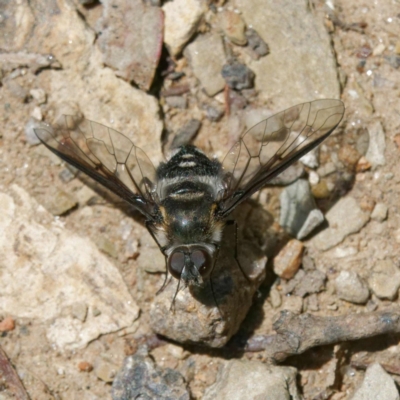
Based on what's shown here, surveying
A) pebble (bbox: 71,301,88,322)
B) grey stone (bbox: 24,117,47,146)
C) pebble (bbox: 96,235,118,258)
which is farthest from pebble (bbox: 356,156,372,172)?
grey stone (bbox: 24,117,47,146)

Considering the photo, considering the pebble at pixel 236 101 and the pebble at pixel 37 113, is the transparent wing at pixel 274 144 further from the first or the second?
the pebble at pixel 37 113

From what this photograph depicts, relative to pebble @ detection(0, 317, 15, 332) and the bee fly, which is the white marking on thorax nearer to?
the bee fly

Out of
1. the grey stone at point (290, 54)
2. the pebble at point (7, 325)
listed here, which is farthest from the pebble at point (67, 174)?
the grey stone at point (290, 54)

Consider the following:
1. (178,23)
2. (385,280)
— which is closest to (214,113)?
(178,23)

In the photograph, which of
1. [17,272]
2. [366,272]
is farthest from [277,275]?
[17,272]

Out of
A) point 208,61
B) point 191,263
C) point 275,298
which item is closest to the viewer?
point 191,263

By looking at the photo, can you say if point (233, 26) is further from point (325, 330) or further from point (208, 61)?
point (325, 330)
